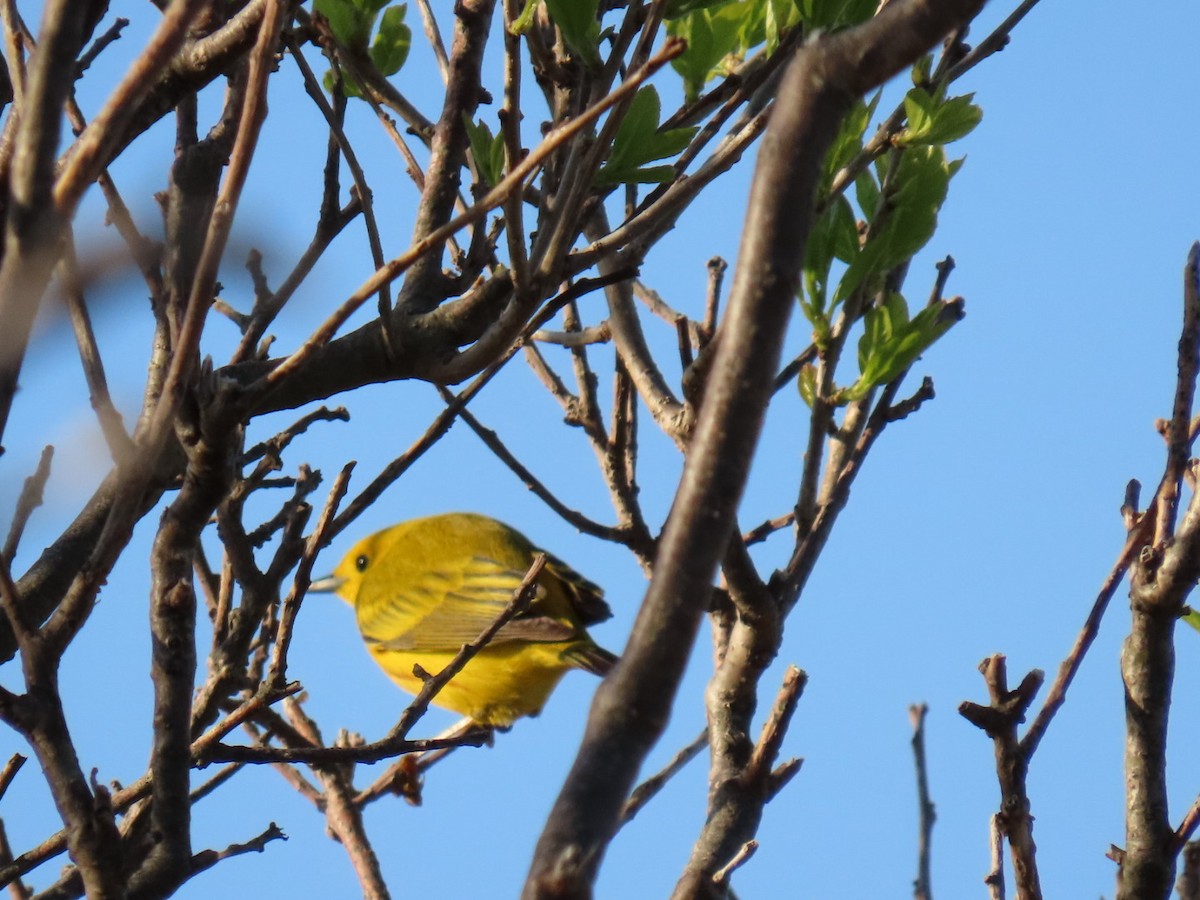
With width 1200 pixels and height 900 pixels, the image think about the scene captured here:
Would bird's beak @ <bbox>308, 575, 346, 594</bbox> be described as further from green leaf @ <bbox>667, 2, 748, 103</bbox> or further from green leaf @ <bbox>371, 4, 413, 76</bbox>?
green leaf @ <bbox>667, 2, 748, 103</bbox>

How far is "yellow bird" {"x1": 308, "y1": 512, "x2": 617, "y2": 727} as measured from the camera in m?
6.04

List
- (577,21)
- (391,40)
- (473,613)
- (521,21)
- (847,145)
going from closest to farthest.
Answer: (521,21), (577,21), (847,145), (391,40), (473,613)

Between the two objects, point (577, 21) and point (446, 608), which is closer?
point (577, 21)

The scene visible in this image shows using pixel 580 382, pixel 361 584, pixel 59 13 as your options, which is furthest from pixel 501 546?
pixel 59 13

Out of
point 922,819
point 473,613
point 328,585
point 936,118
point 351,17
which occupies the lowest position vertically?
point 922,819

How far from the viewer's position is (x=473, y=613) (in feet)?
21.3

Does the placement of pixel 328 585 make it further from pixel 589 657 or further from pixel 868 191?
pixel 868 191

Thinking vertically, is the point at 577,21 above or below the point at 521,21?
above

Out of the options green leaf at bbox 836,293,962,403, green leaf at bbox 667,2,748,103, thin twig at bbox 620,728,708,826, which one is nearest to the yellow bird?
thin twig at bbox 620,728,708,826

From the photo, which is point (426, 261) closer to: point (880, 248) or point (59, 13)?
point (880, 248)

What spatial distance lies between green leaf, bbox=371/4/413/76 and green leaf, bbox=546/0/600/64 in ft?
3.39

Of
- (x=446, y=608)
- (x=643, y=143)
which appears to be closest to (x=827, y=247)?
(x=643, y=143)

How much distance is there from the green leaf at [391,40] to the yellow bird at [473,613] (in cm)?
275

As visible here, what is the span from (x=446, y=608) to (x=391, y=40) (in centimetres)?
392
